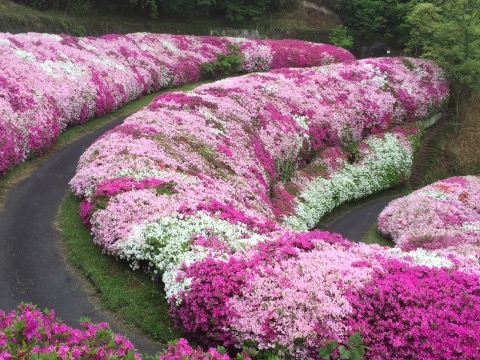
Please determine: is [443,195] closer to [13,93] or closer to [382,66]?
[382,66]

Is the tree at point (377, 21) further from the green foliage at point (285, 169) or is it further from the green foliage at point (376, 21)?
the green foliage at point (285, 169)

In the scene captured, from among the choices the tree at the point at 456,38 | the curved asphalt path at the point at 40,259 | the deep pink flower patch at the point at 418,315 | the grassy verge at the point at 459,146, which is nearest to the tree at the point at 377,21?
the tree at the point at 456,38

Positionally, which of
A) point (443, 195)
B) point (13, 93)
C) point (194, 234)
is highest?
point (13, 93)

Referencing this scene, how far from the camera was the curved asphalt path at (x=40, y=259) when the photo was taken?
12781 mm

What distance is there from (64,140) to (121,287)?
14853 mm

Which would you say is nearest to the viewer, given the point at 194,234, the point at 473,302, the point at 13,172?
the point at 473,302

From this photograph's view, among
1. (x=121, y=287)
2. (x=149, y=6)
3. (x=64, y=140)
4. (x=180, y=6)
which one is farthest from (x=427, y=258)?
(x=180, y=6)

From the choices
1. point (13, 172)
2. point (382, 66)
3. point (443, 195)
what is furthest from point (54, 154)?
point (382, 66)

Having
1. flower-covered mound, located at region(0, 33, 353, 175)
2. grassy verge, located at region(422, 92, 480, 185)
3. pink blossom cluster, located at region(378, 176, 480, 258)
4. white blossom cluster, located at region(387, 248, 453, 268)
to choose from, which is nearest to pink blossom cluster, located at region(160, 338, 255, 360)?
white blossom cluster, located at region(387, 248, 453, 268)

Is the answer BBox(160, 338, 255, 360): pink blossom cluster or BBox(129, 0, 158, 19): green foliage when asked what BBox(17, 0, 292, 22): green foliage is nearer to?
BBox(129, 0, 158, 19): green foliage

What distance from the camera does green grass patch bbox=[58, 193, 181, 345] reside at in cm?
1271

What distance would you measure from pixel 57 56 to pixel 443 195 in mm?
29280

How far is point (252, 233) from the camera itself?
53.3ft

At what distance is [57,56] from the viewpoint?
3133 centimetres
